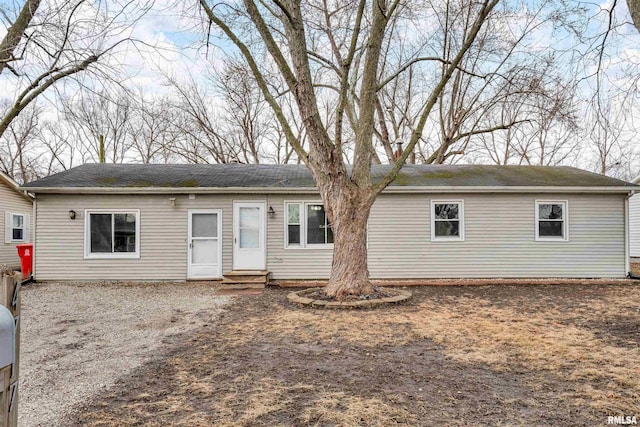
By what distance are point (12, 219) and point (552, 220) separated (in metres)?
17.5

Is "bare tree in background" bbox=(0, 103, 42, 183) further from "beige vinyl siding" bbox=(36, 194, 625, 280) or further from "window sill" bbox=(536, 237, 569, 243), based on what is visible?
"window sill" bbox=(536, 237, 569, 243)

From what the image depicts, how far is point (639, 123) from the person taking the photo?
6.52 meters

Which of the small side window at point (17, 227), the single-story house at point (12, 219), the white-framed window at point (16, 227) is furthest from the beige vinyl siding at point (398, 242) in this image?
the small side window at point (17, 227)

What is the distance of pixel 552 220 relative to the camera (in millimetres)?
10906

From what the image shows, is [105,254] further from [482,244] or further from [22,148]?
[22,148]

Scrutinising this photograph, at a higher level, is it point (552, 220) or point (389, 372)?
point (552, 220)

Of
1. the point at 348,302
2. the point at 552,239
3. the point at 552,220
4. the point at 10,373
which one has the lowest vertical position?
the point at 348,302

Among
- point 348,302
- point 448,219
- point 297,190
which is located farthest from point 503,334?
point 297,190

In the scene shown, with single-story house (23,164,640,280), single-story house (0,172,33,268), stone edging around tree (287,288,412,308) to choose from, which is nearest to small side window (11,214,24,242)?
single-story house (0,172,33,268)

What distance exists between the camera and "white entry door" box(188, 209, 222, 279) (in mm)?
10555

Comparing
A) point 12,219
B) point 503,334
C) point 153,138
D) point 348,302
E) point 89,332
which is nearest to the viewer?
point 503,334

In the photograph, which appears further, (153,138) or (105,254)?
(153,138)

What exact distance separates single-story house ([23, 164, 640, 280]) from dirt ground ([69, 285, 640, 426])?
3.83 metres

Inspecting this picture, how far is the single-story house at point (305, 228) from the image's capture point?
34.1 feet
